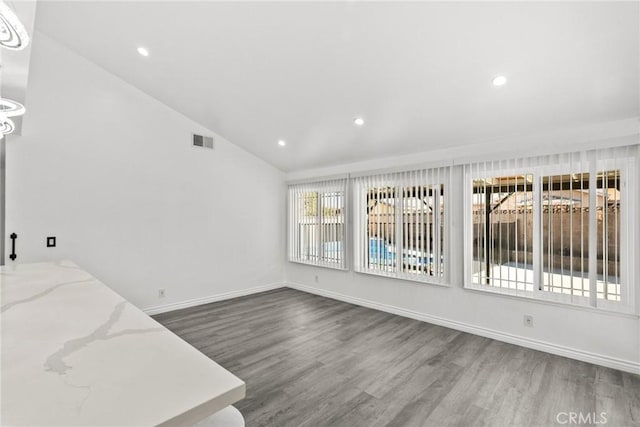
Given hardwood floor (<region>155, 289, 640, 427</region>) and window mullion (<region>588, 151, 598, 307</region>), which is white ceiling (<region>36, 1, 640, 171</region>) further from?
hardwood floor (<region>155, 289, 640, 427</region>)

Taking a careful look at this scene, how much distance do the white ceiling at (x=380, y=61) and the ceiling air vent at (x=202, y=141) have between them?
0.57 meters

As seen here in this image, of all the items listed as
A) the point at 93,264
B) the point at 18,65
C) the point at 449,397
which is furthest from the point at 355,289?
the point at 18,65

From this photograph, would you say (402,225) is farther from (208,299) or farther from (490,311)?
(208,299)

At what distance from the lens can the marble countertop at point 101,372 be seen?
68 cm

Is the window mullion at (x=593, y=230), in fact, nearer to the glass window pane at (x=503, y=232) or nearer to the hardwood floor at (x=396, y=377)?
the glass window pane at (x=503, y=232)

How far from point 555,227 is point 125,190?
503 centimetres

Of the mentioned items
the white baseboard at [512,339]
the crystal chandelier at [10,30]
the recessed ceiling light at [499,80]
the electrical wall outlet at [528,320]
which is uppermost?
the recessed ceiling light at [499,80]

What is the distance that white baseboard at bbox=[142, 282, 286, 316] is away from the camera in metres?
4.13

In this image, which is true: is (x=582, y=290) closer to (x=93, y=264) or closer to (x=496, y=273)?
(x=496, y=273)

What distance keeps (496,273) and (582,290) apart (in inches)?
Result: 28.7

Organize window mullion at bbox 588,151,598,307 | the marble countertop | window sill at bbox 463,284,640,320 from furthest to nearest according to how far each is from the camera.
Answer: window mullion at bbox 588,151,598,307 < window sill at bbox 463,284,640,320 < the marble countertop

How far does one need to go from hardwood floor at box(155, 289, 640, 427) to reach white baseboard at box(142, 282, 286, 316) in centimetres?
45

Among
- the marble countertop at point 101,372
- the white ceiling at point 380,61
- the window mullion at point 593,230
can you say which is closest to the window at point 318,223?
the white ceiling at point 380,61

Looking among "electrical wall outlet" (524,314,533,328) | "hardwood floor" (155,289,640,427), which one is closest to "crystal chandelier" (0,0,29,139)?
"hardwood floor" (155,289,640,427)
